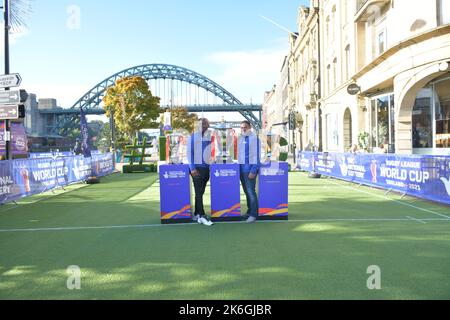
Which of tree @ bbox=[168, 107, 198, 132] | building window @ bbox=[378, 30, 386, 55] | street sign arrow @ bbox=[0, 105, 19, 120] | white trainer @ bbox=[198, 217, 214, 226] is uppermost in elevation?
tree @ bbox=[168, 107, 198, 132]

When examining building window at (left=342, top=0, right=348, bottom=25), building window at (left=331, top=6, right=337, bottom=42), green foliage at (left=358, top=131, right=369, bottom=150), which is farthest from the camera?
building window at (left=331, top=6, right=337, bottom=42)

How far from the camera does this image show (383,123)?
2266 centimetres

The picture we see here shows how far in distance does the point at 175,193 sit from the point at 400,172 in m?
7.14

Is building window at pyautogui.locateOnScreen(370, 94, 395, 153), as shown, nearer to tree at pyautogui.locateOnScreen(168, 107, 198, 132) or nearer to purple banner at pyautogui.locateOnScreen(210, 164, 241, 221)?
purple banner at pyautogui.locateOnScreen(210, 164, 241, 221)

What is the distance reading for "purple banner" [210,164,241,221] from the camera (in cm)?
858

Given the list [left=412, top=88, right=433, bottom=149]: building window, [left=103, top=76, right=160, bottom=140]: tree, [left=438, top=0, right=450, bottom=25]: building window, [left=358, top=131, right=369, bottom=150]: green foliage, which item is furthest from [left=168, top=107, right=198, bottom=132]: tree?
[left=438, top=0, right=450, bottom=25]: building window

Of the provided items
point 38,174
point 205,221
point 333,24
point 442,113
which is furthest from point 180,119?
point 205,221

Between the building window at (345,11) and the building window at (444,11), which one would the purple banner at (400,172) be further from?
the building window at (345,11)

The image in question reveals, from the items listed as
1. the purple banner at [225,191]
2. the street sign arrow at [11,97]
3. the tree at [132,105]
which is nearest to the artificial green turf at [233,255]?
the purple banner at [225,191]

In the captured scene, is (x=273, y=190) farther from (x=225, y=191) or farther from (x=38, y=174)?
(x=38, y=174)

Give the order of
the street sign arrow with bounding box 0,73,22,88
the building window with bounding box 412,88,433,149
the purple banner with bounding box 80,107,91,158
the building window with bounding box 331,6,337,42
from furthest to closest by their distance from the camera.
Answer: the building window with bounding box 331,6,337,42
the purple banner with bounding box 80,107,91,158
the building window with bounding box 412,88,433,149
the street sign arrow with bounding box 0,73,22,88

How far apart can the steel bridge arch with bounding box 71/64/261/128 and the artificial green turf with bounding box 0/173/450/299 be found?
4428 inches
